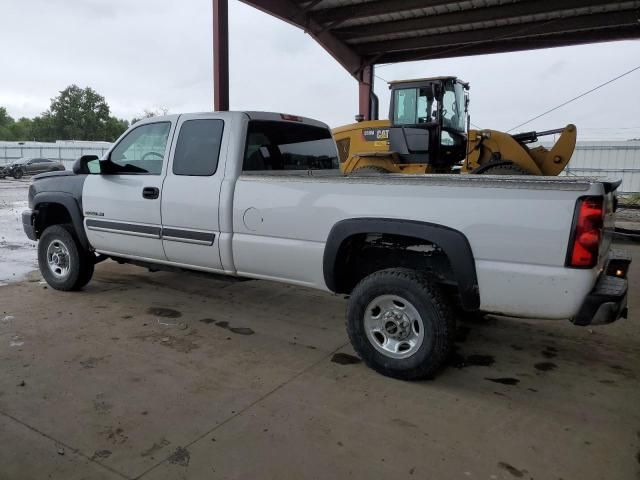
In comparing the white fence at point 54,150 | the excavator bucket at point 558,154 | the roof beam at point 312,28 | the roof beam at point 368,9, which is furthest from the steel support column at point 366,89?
the white fence at point 54,150

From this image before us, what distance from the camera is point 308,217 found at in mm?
3736

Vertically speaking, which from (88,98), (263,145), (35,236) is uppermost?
(88,98)

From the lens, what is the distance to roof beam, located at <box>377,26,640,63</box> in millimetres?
13070

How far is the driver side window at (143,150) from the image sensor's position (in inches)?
188

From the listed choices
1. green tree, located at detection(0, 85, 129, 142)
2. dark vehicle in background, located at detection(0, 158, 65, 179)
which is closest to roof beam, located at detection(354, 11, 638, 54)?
dark vehicle in background, located at detection(0, 158, 65, 179)

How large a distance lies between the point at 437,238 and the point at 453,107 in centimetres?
806

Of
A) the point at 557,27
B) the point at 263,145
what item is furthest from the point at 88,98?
the point at 263,145

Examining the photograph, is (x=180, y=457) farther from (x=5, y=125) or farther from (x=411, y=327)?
(x=5, y=125)

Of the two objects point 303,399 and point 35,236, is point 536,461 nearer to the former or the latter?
point 303,399

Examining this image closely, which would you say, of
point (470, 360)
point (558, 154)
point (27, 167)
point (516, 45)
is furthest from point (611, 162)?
point (27, 167)

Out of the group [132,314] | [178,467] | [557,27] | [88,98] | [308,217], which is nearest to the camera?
[178,467]

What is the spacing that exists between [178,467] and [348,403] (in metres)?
1.13

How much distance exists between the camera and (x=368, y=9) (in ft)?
41.3

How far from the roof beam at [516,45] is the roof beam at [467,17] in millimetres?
1400
